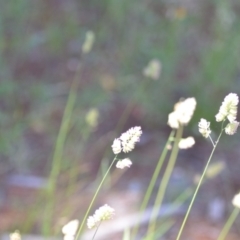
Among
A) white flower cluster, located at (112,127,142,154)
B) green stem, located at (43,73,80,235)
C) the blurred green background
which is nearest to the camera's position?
white flower cluster, located at (112,127,142,154)

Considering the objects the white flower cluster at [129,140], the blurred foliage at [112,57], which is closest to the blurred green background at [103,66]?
the blurred foliage at [112,57]

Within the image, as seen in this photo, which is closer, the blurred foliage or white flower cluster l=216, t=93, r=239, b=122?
white flower cluster l=216, t=93, r=239, b=122

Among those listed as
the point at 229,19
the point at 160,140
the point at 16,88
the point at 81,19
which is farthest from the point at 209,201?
the point at 81,19

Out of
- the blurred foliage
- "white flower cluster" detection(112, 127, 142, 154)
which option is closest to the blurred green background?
the blurred foliage

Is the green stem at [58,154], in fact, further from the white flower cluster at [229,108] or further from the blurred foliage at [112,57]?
the white flower cluster at [229,108]

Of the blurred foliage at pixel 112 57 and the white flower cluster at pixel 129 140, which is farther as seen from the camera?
the blurred foliage at pixel 112 57

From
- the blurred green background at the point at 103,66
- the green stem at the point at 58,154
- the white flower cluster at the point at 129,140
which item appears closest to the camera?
→ the white flower cluster at the point at 129,140

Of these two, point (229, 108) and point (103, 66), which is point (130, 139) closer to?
point (229, 108)

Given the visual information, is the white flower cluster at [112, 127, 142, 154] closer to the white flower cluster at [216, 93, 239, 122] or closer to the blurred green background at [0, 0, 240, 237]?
the white flower cluster at [216, 93, 239, 122]

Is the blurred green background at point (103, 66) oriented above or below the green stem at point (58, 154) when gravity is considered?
above
